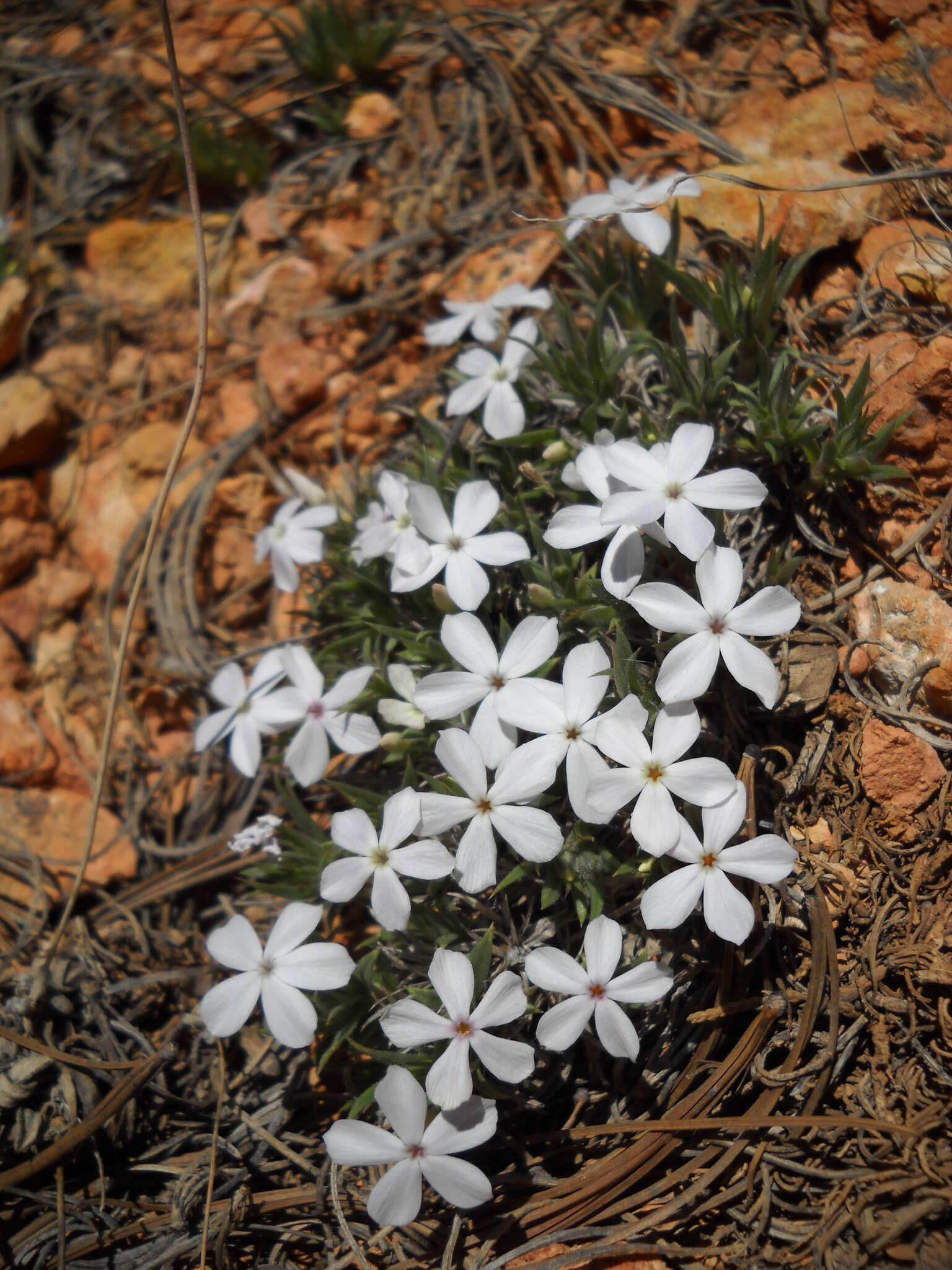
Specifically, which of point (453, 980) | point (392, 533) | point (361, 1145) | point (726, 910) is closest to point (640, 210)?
point (392, 533)

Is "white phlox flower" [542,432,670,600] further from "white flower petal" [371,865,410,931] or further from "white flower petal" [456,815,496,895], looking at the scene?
"white flower petal" [371,865,410,931]

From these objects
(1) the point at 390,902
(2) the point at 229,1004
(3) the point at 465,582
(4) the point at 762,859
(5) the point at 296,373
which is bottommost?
(2) the point at 229,1004

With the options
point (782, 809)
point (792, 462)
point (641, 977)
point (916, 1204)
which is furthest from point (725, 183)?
point (916, 1204)

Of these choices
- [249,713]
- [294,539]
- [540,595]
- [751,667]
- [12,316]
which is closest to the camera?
[751,667]

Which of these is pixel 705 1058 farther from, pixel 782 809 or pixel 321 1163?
pixel 321 1163

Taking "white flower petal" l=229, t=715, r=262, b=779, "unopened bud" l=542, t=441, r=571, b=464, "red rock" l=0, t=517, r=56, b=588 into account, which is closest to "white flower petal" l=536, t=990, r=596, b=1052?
"white flower petal" l=229, t=715, r=262, b=779

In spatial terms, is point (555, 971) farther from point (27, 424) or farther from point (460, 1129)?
point (27, 424)

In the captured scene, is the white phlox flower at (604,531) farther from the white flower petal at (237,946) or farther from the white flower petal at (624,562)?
the white flower petal at (237,946)

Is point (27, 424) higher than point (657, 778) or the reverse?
higher
